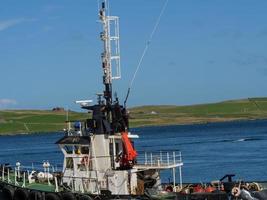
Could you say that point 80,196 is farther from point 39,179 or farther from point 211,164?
point 211,164

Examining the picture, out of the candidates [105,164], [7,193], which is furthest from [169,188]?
[7,193]

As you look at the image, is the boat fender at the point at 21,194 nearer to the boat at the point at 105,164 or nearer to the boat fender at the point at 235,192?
the boat at the point at 105,164

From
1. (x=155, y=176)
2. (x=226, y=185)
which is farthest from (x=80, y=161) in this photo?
(x=226, y=185)

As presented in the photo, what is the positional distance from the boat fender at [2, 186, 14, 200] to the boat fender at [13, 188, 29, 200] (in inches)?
12.3

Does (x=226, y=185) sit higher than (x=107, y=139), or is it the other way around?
(x=107, y=139)

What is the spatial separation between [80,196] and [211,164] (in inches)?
1460

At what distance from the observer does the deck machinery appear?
29984 mm

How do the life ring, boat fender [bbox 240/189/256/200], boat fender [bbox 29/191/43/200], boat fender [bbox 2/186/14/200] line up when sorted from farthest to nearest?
boat fender [bbox 2/186/14/200]
boat fender [bbox 29/191/43/200]
the life ring
boat fender [bbox 240/189/256/200]

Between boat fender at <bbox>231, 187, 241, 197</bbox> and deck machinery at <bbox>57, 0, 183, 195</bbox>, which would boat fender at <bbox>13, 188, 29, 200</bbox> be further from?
boat fender at <bbox>231, 187, 241, 197</bbox>

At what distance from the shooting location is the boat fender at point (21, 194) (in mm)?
31141

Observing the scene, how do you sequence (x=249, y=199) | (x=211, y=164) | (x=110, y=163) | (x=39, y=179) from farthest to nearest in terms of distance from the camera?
(x=211, y=164) → (x=39, y=179) → (x=110, y=163) → (x=249, y=199)

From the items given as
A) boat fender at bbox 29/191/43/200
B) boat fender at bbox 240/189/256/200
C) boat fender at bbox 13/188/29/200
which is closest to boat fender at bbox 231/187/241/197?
boat fender at bbox 240/189/256/200

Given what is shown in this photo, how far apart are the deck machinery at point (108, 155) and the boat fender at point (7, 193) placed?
262 cm

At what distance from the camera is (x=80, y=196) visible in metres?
29.0
